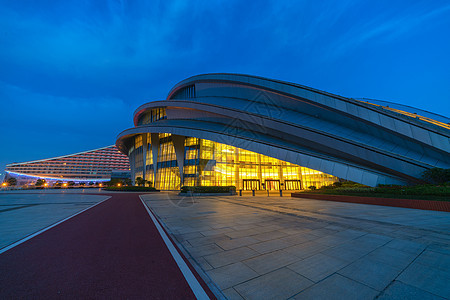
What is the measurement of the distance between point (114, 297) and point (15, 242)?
18.6 ft

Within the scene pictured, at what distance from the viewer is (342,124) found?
92.7ft

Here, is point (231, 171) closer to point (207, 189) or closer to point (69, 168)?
point (207, 189)

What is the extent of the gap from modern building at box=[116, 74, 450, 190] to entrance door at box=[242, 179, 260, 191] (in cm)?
21

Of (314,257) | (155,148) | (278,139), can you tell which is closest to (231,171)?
(278,139)

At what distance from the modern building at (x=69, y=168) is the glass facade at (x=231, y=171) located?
3836 inches

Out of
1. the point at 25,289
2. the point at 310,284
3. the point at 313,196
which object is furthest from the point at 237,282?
the point at 313,196

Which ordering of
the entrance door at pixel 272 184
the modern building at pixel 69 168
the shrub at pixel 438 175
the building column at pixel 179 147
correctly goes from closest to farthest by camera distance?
1. the shrub at pixel 438 175
2. the entrance door at pixel 272 184
3. the building column at pixel 179 147
4. the modern building at pixel 69 168

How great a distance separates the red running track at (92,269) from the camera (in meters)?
2.90

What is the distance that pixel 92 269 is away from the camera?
12.4 feet

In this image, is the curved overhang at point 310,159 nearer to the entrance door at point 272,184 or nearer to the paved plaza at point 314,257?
the entrance door at point 272,184

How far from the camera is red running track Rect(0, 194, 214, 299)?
9.53 ft

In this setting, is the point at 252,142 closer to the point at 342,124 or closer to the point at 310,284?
the point at 342,124

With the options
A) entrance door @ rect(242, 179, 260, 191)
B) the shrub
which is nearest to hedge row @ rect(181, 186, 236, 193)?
entrance door @ rect(242, 179, 260, 191)

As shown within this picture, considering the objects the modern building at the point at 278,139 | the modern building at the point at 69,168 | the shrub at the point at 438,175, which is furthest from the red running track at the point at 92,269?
the modern building at the point at 69,168
